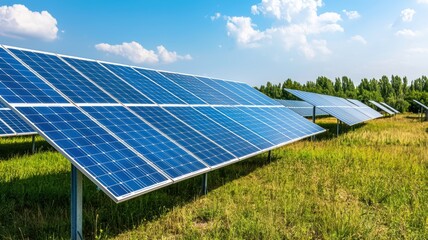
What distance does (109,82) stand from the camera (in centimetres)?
1014

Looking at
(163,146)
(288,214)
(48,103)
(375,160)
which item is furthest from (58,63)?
(375,160)

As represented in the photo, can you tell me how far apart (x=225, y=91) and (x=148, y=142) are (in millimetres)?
9577

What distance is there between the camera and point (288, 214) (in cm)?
790

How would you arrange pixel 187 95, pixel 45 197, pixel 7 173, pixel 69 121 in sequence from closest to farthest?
pixel 69 121, pixel 45 197, pixel 7 173, pixel 187 95

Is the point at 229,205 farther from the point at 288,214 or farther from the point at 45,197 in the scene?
the point at 45,197

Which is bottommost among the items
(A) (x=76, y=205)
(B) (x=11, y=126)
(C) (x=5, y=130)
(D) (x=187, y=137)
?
(A) (x=76, y=205)

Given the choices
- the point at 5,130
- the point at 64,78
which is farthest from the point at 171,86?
the point at 5,130

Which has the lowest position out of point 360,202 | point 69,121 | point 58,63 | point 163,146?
point 360,202

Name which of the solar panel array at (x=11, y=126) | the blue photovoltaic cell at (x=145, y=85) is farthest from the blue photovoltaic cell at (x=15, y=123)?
the blue photovoltaic cell at (x=145, y=85)

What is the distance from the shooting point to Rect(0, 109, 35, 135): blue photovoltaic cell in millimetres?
15195

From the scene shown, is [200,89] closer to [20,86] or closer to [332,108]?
[20,86]

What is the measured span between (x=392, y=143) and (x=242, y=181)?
1267cm

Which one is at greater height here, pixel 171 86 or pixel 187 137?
pixel 171 86

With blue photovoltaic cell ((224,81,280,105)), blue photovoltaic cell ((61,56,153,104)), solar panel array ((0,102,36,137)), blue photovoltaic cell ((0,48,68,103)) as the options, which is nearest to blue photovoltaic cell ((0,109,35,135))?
solar panel array ((0,102,36,137))
